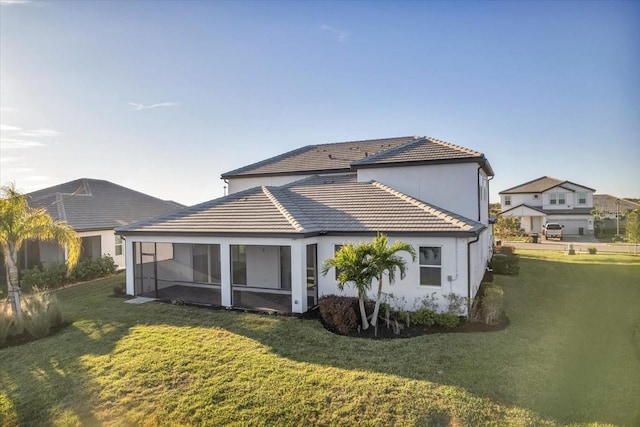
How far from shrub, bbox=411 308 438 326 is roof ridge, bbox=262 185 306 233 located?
474cm

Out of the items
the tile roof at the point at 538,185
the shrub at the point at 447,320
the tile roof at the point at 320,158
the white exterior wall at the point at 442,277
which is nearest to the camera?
the shrub at the point at 447,320

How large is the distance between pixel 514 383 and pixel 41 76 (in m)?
18.0

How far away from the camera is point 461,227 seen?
12766 millimetres

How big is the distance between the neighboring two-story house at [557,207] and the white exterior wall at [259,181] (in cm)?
4057

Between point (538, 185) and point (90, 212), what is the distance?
56.1 meters

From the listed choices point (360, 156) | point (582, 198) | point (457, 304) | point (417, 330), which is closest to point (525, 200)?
point (582, 198)

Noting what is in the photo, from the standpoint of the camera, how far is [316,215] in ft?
52.5

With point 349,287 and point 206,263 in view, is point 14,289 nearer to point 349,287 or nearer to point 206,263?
point 206,263

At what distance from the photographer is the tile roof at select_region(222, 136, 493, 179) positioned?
59.8ft

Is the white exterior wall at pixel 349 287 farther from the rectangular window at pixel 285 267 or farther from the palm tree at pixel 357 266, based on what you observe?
the rectangular window at pixel 285 267

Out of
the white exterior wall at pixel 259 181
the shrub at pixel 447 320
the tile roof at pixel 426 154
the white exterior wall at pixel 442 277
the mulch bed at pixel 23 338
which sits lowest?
the mulch bed at pixel 23 338

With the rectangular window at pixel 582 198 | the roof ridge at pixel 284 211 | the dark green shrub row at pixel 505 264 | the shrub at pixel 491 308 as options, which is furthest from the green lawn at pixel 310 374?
the rectangular window at pixel 582 198

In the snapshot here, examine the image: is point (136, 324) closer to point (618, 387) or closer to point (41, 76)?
point (41, 76)

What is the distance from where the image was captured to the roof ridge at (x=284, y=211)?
13.9 m
